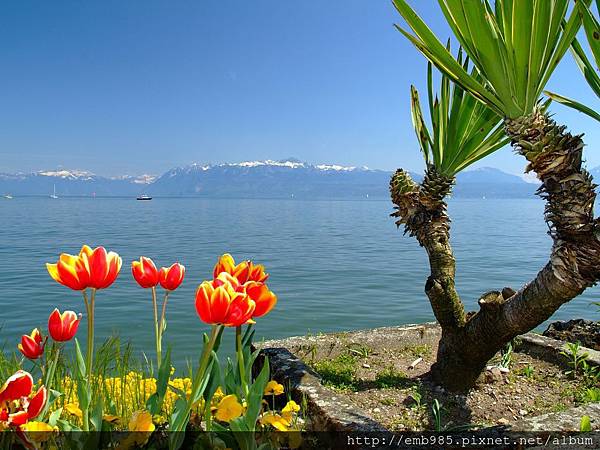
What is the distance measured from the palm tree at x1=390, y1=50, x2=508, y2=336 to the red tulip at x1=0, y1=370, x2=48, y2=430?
3107 millimetres

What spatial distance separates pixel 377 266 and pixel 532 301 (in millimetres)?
14611

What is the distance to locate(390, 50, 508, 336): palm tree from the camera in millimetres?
4312

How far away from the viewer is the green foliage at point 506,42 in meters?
3.05

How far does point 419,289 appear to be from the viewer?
13.6m

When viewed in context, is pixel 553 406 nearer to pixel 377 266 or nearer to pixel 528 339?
pixel 528 339

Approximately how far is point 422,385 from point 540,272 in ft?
4.58

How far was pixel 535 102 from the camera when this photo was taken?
334 cm

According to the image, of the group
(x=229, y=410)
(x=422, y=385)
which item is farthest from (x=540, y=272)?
(x=229, y=410)

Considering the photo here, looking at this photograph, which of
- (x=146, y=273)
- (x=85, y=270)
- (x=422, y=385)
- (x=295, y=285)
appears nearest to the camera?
(x=85, y=270)

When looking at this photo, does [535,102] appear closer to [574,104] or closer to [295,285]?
[574,104]

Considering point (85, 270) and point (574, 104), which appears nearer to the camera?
point (85, 270)

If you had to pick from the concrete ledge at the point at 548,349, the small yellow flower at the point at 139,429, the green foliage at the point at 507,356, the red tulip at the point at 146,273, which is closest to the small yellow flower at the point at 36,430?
the small yellow flower at the point at 139,429

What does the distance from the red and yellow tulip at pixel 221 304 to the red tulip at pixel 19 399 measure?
0.58 m

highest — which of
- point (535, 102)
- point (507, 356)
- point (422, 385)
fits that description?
point (535, 102)
